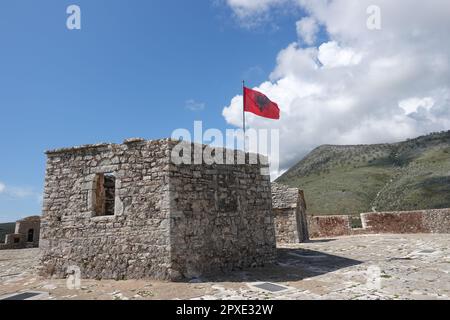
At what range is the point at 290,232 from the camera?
738 inches

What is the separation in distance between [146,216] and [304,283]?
455 cm

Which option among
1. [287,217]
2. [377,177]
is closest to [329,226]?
[287,217]

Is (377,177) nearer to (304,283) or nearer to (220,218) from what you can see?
(220,218)

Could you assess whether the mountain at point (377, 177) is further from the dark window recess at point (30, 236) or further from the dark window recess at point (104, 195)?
the dark window recess at point (104, 195)

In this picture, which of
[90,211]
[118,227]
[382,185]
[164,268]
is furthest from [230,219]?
[382,185]

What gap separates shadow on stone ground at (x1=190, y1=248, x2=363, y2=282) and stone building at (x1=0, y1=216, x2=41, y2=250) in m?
23.4

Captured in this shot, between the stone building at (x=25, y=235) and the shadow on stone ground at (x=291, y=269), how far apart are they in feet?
76.7

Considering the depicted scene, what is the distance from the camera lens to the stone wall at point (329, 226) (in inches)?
934

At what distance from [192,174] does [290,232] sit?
10.8 m

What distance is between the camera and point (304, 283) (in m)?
8.06

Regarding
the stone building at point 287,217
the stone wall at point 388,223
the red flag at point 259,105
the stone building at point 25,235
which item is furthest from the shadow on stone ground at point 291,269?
the stone building at point 25,235

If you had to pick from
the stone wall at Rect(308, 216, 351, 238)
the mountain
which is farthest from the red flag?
the mountain

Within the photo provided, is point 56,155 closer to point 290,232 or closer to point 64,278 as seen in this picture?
point 64,278

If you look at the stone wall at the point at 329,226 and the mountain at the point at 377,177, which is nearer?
the stone wall at the point at 329,226
